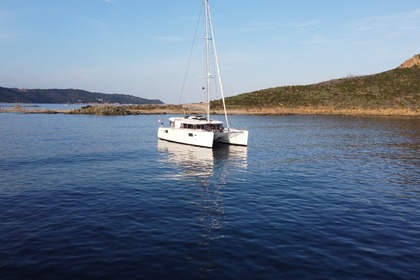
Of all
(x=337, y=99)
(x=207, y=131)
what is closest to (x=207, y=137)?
(x=207, y=131)

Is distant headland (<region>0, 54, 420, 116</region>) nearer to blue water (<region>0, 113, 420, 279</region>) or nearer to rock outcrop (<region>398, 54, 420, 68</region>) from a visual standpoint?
rock outcrop (<region>398, 54, 420, 68</region>)

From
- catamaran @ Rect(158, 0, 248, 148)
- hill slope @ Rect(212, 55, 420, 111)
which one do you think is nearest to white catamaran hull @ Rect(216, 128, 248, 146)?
catamaran @ Rect(158, 0, 248, 148)

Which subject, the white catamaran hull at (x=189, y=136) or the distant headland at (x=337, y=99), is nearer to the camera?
the white catamaran hull at (x=189, y=136)

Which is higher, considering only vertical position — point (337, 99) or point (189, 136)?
point (337, 99)

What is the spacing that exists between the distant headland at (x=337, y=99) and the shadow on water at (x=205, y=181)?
223ft

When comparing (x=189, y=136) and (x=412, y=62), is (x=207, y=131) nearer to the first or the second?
(x=189, y=136)

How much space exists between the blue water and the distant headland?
7858 cm

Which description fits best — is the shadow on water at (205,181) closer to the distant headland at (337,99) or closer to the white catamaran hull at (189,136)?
the white catamaran hull at (189,136)

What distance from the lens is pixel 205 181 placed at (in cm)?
2362

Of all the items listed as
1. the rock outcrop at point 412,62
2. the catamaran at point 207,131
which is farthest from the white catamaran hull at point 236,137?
the rock outcrop at point 412,62

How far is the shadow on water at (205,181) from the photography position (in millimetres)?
11656

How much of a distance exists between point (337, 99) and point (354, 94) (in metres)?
8.55

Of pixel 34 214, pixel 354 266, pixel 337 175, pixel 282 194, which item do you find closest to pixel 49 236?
pixel 34 214

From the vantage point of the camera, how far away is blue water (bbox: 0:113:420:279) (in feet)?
35.3
